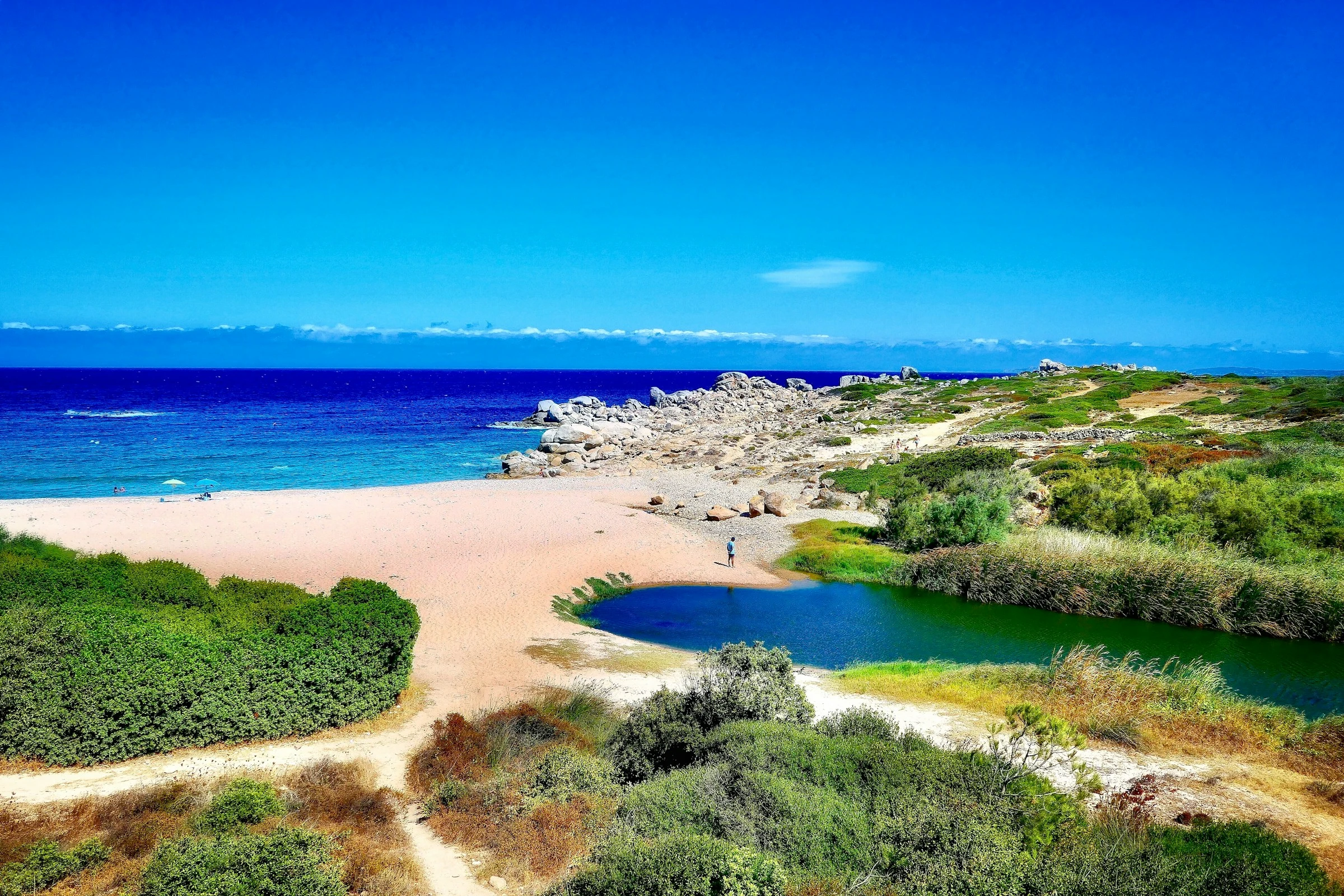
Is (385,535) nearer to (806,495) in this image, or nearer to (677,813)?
(806,495)

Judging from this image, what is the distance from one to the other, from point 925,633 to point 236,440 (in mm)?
66440

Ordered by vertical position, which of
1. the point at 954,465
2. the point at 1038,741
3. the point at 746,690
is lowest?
the point at 746,690

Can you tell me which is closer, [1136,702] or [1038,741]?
[1038,741]

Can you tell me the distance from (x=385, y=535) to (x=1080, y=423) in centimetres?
4864

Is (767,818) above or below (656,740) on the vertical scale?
above

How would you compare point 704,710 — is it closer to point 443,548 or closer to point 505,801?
point 505,801

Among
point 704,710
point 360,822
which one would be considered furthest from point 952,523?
point 360,822

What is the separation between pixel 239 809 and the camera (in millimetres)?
9828

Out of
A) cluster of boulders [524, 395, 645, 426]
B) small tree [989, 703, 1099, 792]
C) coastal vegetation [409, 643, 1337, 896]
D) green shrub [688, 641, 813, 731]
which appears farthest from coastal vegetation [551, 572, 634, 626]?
cluster of boulders [524, 395, 645, 426]

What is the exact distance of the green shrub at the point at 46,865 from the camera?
853cm

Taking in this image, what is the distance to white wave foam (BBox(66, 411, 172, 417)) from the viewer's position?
88.2m

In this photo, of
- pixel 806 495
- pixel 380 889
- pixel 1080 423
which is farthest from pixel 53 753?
pixel 1080 423

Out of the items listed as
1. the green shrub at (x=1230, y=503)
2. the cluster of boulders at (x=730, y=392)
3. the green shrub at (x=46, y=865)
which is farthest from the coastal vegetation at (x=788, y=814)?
the cluster of boulders at (x=730, y=392)

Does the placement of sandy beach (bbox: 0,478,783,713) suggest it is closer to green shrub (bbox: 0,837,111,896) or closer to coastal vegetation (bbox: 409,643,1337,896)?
coastal vegetation (bbox: 409,643,1337,896)
